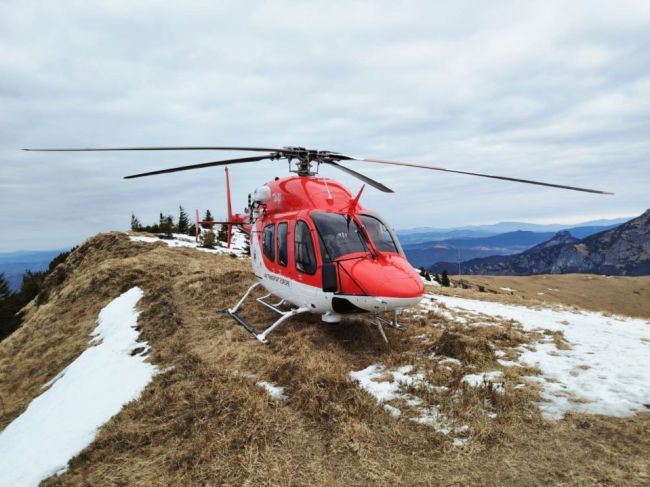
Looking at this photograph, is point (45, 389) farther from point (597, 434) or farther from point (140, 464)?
point (597, 434)

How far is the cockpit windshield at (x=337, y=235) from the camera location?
28.3 feet

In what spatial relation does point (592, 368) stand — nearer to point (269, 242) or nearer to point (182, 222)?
point (269, 242)

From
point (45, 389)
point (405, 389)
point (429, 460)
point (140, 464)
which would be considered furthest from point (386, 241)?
point (45, 389)

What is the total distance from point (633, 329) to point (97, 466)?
14.5 metres

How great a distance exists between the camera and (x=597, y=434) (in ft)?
16.1

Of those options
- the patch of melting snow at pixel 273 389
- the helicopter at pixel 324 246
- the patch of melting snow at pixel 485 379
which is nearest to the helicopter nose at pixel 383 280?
the helicopter at pixel 324 246

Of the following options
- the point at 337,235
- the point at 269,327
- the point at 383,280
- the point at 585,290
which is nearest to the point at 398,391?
the point at 383,280

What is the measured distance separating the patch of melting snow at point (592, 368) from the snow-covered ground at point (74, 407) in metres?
8.69

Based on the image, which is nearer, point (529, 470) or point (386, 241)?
point (529, 470)

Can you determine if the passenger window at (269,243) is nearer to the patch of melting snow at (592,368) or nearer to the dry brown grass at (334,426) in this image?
the dry brown grass at (334,426)

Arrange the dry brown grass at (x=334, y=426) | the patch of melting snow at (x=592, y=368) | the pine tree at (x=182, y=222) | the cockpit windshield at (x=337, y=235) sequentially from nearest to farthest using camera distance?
the dry brown grass at (x=334, y=426)
the patch of melting snow at (x=592, y=368)
the cockpit windshield at (x=337, y=235)
the pine tree at (x=182, y=222)

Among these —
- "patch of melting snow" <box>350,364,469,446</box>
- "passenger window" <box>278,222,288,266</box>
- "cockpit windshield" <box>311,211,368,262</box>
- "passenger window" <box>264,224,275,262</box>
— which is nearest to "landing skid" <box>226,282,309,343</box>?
"passenger window" <box>278,222,288,266</box>

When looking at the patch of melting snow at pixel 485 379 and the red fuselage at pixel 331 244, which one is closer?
the patch of melting snow at pixel 485 379

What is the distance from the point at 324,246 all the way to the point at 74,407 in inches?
320
